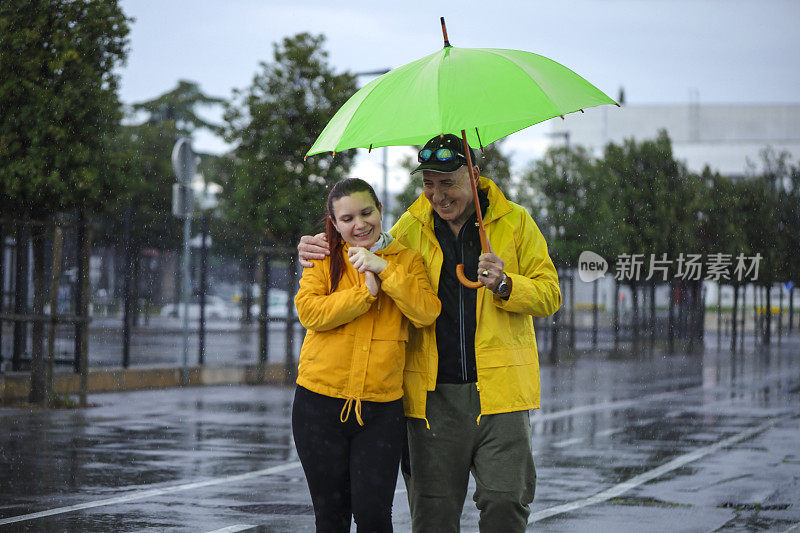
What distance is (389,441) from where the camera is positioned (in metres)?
4.28

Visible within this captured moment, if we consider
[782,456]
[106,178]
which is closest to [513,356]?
[782,456]

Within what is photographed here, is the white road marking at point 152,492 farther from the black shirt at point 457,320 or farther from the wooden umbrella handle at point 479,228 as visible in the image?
the wooden umbrella handle at point 479,228

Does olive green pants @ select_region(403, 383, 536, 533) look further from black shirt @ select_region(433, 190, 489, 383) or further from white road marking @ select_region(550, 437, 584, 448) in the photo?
white road marking @ select_region(550, 437, 584, 448)

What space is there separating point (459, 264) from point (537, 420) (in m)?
8.90

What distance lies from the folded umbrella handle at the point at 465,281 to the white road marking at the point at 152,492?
3649 mm

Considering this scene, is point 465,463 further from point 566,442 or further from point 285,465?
point 566,442

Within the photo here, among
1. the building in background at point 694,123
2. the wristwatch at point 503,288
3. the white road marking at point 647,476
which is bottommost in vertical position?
the white road marking at point 647,476

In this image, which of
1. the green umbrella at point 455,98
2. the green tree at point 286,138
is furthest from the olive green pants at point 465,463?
the green tree at point 286,138

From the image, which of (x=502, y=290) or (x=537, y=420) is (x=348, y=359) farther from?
(x=537, y=420)

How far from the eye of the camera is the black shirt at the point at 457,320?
4.45 metres

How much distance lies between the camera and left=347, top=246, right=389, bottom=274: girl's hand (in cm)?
419

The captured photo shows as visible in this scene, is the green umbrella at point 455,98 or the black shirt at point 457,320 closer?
the green umbrella at point 455,98

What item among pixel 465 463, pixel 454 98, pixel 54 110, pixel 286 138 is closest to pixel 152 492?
pixel 465 463

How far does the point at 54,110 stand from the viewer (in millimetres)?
12727
